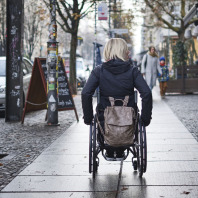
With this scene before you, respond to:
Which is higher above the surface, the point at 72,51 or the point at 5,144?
the point at 72,51

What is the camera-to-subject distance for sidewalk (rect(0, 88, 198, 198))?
4871mm

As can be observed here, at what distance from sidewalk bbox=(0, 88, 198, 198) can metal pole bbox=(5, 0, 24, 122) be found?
3837 mm

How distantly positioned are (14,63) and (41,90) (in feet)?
2.98

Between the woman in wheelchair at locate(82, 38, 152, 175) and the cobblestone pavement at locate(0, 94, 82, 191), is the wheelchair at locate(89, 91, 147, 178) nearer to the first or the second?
the woman in wheelchair at locate(82, 38, 152, 175)

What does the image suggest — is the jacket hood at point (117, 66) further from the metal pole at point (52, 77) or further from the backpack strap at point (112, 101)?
the metal pole at point (52, 77)

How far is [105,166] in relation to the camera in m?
6.14

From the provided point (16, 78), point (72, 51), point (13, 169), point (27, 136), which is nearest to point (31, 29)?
point (72, 51)

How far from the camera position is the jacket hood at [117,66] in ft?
16.9

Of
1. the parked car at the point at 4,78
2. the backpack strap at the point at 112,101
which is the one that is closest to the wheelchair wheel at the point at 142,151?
the backpack strap at the point at 112,101

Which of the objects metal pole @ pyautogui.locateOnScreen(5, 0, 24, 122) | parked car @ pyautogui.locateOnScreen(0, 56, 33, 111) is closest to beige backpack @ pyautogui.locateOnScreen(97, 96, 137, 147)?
metal pole @ pyautogui.locateOnScreen(5, 0, 24, 122)

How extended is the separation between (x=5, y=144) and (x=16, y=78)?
375 centimetres

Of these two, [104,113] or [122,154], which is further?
[122,154]

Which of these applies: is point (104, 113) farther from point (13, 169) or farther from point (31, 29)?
point (31, 29)

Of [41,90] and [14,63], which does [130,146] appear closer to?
[41,90]
